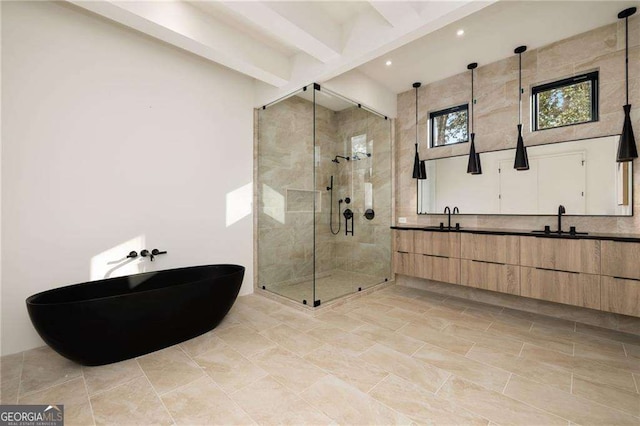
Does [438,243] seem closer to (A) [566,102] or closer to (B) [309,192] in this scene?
(B) [309,192]

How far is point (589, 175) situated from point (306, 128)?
327 centimetres

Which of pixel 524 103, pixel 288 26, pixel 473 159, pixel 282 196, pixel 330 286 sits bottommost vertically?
pixel 330 286

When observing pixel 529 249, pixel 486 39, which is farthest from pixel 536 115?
pixel 529 249

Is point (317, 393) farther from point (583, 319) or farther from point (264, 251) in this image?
point (583, 319)

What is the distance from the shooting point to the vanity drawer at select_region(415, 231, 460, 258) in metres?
3.55

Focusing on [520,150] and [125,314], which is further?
[520,150]

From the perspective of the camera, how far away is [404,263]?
405 cm

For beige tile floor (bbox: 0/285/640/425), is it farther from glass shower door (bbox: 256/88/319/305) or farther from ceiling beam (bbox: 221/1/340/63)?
ceiling beam (bbox: 221/1/340/63)

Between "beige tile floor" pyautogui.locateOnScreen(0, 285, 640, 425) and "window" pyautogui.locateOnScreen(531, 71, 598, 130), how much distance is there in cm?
229

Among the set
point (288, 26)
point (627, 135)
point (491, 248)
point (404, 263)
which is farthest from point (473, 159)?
point (288, 26)

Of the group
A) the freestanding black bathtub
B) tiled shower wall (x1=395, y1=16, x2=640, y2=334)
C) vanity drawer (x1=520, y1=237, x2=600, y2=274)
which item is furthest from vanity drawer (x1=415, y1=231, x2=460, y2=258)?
the freestanding black bathtub

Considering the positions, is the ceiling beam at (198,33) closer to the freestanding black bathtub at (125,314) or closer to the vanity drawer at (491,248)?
the freestanding black bathtub at (125,314)

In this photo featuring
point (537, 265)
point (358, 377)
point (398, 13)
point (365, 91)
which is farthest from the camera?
point (365, 91)

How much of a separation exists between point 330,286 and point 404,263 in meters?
1.15
